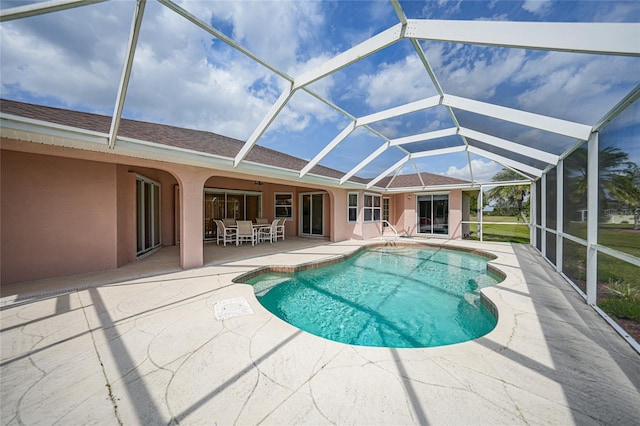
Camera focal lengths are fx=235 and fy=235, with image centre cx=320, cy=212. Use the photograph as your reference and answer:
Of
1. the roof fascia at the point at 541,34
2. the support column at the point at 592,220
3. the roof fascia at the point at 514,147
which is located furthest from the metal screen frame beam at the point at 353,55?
the roof fascia at the point at 514,147

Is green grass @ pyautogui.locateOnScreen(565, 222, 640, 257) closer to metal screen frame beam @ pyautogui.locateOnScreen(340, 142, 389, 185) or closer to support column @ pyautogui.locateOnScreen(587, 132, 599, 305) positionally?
support column @ pyautogui.locateOnScreen(587, 132, 599, 305)

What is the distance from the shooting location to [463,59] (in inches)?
157

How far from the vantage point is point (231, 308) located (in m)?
3.88

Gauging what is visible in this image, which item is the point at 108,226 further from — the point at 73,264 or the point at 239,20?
the point at 239,20

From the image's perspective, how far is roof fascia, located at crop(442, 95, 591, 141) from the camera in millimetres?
4207

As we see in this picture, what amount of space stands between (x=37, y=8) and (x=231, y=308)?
180 inches

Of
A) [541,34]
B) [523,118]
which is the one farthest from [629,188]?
[523,118]

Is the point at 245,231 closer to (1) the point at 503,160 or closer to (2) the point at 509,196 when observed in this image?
(1) the point at 503,160

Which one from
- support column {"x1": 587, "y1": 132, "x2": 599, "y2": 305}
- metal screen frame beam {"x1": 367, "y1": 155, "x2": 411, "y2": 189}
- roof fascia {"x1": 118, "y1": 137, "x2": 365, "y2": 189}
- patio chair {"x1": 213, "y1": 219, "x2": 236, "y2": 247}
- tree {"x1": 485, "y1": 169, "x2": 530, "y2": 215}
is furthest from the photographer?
tree {"x1": 485, "y1": 169, "x2": 530, "y2": 215}

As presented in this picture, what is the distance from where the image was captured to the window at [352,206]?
12952mm

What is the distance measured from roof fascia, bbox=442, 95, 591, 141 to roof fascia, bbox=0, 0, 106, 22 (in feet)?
21.1

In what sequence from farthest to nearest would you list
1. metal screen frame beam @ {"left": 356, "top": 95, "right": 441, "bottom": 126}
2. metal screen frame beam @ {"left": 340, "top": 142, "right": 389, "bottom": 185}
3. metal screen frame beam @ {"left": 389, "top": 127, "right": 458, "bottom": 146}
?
metal screen frame beam @ {"left": 340, "top": 142, "right": 389, "bottom": 185}
metal screen frame beam @ {"left": 389, "top": 127, "right": 458, "bottom": 146}
metal screen frame beam @ {"left": 356, "top": 95, "right": 441, "bottom": 126}

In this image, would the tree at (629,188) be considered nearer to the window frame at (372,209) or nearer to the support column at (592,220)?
the support column at (592,220)

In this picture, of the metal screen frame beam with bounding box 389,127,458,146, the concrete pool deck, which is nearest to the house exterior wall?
the concrete pool deck
